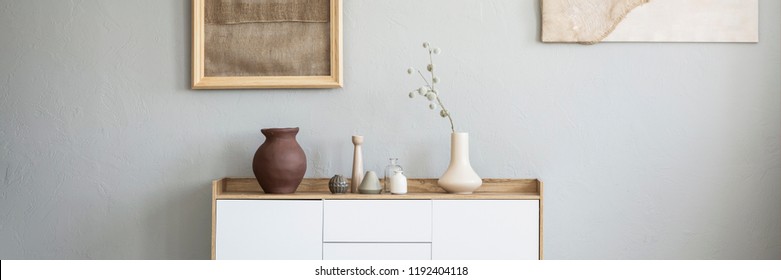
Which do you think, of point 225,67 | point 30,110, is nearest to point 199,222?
point 225,67

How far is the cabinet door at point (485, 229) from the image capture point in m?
2.39

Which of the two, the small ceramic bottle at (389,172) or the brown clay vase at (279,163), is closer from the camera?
the brown clay vase at (279,163)

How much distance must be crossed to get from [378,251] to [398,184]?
260 millimetres

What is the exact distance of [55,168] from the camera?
274 centimetres

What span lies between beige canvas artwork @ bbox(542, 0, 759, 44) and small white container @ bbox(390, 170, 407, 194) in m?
0.86

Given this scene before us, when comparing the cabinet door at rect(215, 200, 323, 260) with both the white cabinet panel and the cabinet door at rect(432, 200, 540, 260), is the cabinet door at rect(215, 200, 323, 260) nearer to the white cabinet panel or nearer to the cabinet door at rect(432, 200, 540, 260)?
the white cabinet panel

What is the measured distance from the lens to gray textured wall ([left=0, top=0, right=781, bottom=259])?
2.66 meters

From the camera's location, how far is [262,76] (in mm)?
2678

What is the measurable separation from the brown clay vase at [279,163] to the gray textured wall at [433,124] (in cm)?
20

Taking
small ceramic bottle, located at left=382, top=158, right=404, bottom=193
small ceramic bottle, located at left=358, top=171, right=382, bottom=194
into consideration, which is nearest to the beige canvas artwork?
small ceramic bottle, located at left=382, top=158, right=404, bottom=193

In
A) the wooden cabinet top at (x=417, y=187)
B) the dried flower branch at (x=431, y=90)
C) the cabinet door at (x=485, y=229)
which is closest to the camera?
the cabinet door at (x=485, y=229)

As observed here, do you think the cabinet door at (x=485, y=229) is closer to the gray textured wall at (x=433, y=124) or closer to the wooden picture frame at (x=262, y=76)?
the gray textured wall at (x=433, y=124)

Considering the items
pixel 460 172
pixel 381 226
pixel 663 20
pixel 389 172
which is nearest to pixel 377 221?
pixel 381 226

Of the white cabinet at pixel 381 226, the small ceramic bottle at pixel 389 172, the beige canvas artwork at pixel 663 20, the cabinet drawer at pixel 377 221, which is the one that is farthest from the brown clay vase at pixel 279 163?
the beige canvas artwork at pixel 663 20
